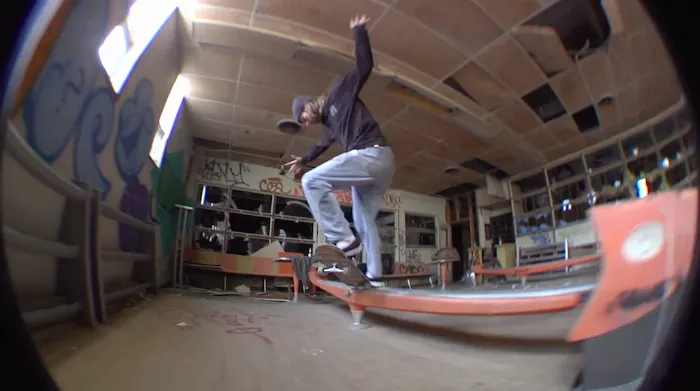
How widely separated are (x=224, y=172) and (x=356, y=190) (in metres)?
0.32

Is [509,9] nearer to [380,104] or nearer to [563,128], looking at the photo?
[563,128]

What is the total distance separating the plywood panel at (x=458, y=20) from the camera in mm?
431

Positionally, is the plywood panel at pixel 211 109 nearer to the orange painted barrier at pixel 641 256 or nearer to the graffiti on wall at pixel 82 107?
the graffiti on wall at pixel 82 107

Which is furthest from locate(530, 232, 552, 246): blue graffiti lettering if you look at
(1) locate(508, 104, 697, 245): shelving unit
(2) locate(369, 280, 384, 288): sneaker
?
(2) locate(369, 280, 384, 288): sneaker

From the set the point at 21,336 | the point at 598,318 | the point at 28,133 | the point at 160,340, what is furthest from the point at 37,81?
the point at 598,318

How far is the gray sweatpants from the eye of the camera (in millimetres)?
643

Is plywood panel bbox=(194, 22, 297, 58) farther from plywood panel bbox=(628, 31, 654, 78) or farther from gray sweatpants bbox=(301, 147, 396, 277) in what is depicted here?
plywood panel bbox=(628, 31, 654, 78)

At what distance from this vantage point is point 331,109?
62cm

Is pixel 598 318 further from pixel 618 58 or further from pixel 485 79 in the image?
pixel 485 79

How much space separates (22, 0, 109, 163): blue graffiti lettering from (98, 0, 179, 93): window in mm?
20

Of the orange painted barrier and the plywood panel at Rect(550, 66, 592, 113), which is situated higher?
the plywood panel at Rect(550, 66, 592, 113)

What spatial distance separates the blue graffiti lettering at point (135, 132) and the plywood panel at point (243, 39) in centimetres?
12

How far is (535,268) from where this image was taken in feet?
1.66

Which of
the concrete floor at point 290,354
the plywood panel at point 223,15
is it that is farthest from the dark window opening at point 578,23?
Answer: the plywood panel at point 223,15
